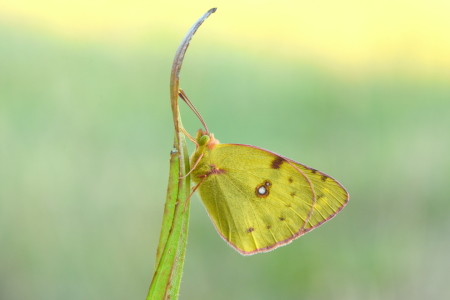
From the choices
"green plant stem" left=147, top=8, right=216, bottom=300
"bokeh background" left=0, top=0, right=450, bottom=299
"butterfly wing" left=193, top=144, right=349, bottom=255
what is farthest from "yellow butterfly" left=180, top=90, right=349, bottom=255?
"bokeh background" left=0, top=0, right=450, bottom=299

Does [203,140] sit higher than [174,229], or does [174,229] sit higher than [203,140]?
[203,140]

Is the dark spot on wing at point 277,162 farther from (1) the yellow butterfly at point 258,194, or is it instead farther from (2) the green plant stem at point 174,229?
(2) the green plant stem at point 174,229

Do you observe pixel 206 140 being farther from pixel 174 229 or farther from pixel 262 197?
pixel 174 229

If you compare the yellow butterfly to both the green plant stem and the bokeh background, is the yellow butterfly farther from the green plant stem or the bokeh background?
the bokeh background

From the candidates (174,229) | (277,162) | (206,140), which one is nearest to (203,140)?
(206,140)

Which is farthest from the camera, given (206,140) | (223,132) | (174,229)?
(223,132)

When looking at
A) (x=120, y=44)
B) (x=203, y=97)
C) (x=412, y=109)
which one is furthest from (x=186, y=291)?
(x=412, y=109)

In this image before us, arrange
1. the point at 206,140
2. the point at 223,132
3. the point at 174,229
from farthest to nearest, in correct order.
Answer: the point at 223,132 < the point at 206,140 < the point at 174,229

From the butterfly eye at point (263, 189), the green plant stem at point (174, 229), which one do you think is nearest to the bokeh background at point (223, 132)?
the butterfly eye at point (263, 189)
